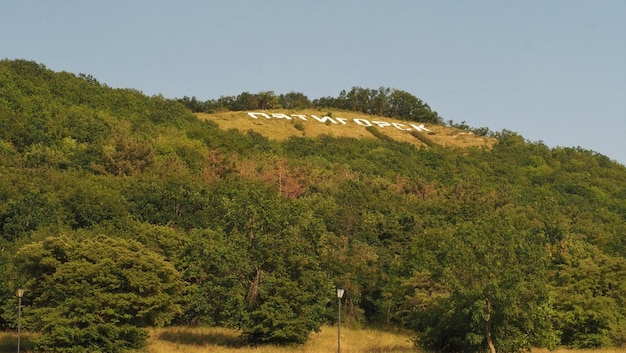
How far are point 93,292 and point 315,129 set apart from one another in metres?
88.5

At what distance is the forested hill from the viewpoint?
35.9 meters

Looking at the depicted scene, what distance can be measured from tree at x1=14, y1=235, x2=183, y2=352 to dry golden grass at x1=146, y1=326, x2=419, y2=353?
1.98 m

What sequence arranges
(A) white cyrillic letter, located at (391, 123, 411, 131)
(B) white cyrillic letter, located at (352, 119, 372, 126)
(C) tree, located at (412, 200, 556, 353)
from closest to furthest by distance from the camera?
(C) tree, located at (412, 200, 556, 353), (B) white cyrillic letter, located at (352, 119, 372, 126), (A) white cyrillic letter, located at (391, 123, 411, 131)

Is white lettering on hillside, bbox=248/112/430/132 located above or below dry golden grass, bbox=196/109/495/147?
above

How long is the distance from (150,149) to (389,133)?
53.1 meters

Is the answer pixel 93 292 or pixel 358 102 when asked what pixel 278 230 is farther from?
pixel 358 102

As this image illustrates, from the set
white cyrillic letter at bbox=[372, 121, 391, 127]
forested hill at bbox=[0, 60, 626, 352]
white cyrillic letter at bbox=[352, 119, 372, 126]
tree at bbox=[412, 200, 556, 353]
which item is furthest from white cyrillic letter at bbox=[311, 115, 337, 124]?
tree at bbox=[412, 200, 556, 353]

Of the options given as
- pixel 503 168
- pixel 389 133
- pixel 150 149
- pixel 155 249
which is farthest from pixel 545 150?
pixel 155 249

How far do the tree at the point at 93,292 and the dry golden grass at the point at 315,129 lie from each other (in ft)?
250

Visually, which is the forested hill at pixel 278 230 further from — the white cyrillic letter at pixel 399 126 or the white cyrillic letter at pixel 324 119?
the white cyrillic letter at pixel 399 126

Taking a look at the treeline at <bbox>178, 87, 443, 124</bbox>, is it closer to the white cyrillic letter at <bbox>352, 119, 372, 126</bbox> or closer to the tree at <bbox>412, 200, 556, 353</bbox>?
the white cyrillic letter at <bbox>352, 119, 372, 126</bbox>

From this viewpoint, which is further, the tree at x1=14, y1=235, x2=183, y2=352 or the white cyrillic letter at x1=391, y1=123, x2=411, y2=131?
the white cyrillic letter at x1=391, y1=123, x2=411, y2=131

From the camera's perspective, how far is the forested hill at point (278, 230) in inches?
1415

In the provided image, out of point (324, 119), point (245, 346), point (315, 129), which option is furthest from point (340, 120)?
point (245, 346)
